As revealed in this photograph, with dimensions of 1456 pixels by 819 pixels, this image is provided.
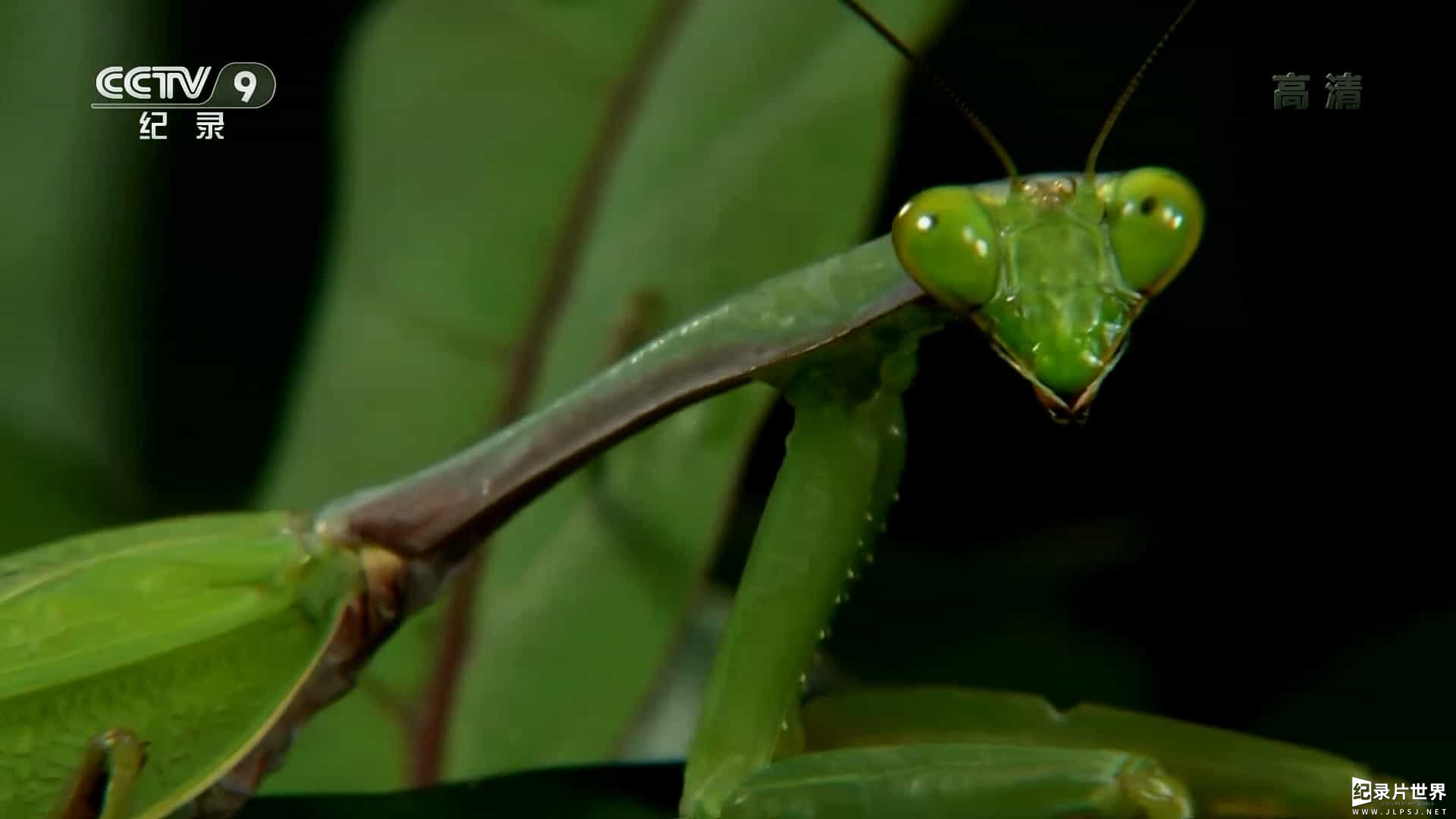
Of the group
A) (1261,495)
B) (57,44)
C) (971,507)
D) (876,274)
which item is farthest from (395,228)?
(1261,495)

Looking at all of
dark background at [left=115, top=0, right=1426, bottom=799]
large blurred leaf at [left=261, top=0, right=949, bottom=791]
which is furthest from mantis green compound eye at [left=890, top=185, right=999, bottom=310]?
dark background at [left=115, top=0, right=1426, bottom=799]

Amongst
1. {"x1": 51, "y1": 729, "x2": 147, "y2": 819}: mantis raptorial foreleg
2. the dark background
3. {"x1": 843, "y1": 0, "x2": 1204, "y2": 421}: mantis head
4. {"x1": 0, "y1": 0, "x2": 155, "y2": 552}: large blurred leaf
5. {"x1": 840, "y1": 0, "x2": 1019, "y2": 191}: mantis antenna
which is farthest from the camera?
{"x1": 0, "y1": 0, "x2": 155, "y2": 552}: large blurred leaf

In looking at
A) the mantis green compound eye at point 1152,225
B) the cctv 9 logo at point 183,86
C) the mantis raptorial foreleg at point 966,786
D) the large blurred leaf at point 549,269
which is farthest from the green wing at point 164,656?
the cctv 9 logo at point 183,86

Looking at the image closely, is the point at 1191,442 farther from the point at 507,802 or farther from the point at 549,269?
the point at 507,802

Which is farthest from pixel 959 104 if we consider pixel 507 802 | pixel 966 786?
pixel 507 802

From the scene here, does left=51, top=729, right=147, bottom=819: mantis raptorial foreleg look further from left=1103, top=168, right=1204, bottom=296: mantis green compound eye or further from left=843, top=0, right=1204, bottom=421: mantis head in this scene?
left=1103, top=168, right=1204, bottom=296: mantis green compound eye

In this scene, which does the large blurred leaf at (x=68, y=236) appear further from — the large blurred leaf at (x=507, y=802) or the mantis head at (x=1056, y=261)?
the mantis head at (x=1056, y=261)

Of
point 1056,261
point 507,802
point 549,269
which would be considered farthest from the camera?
point 549,269
